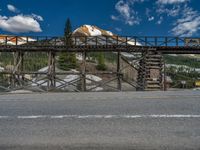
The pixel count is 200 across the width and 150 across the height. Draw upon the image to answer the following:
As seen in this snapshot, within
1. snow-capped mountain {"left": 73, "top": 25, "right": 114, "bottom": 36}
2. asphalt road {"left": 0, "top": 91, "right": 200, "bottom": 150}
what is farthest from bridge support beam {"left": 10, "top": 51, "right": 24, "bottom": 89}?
snow-capped mountain {"left": 73, "top": 25, "right": 114, "bottom": 36}

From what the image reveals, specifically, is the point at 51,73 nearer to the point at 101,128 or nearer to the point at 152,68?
the point at 152,68

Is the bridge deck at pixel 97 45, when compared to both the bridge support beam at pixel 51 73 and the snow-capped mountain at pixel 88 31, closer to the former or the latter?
the bridge support beam at pixel 51 73

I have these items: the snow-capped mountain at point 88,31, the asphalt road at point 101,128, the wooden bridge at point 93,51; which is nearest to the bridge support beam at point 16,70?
the wooden bridge at point 93,51

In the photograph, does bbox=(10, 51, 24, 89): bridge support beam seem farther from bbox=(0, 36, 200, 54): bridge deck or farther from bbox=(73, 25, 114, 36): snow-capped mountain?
bbox=(73, 25, 114, 36): snow-capped mountain

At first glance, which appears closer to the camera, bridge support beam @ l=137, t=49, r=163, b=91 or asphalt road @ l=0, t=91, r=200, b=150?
asphalt road @ l=0, t=91, r=200, b=150

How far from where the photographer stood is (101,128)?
4402mm

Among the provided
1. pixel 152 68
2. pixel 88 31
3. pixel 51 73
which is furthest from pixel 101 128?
pixel 88 31

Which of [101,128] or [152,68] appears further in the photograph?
[152,68]

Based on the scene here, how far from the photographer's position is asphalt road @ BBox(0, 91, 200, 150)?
356cm

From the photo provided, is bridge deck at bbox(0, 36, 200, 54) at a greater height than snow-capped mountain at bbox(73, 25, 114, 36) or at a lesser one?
lesser

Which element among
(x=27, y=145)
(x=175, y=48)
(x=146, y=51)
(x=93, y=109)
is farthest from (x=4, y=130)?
(x=175, y=48)

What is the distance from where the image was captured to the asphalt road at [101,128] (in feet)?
11.7

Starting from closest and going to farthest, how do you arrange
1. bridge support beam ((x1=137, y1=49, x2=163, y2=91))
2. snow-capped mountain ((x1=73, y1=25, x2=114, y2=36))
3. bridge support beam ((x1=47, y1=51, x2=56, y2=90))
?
bridge support beam ((x1=47, y1=51, x2=56, y2=90)) < bridge support beam ((x1=137, y1=49, x2=163, y2=91)) < snow-capped mountain ((x1=73, y1=25, x2=114, y2=36))

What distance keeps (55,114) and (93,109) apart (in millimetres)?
1220
